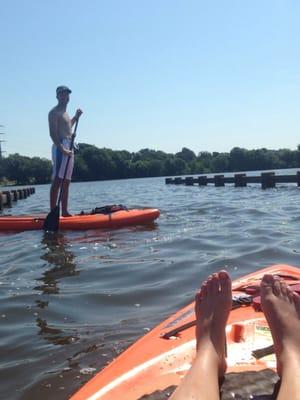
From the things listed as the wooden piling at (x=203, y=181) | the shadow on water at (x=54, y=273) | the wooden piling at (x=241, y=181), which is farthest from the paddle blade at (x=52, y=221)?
the wooden piling at (x=203, y=181)

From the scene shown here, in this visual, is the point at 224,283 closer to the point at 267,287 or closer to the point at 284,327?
the point at 267,287

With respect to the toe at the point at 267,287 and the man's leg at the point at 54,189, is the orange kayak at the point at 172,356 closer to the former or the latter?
the toe at the point at 267,287

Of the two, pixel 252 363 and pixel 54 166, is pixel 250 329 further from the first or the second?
pixel 54 166

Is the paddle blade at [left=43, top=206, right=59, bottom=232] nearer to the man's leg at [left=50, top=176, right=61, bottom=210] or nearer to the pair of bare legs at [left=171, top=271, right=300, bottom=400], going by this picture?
the man's leg at [left=50, top=176, right=61, bottom=210]

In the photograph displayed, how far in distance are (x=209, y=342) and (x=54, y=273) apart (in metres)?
2.91

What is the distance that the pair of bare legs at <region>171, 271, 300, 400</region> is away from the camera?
1.75m

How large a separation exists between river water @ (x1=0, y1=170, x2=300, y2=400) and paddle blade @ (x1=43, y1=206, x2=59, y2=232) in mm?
277

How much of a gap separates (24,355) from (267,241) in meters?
3.82

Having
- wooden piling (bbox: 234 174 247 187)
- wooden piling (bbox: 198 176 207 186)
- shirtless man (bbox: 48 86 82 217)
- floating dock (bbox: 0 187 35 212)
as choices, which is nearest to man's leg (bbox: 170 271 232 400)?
shirtless man (bbox: 48 86 82 217)

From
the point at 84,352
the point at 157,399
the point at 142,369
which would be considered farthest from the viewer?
the point at 84,352

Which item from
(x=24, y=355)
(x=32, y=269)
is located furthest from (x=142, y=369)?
(x=32, y=269)

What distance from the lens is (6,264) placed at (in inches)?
215

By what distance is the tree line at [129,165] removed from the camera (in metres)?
65.0

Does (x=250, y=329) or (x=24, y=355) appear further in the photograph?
(x=24, y=355)
